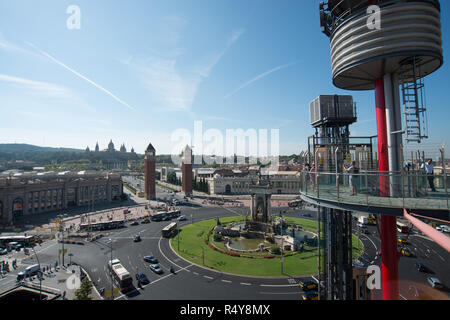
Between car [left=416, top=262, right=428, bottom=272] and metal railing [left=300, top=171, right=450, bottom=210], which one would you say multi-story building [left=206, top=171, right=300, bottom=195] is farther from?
metal railing [left=300, top=171, right=450, bottom=210]

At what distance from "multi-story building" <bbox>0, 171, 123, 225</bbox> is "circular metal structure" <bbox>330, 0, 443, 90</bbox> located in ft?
228

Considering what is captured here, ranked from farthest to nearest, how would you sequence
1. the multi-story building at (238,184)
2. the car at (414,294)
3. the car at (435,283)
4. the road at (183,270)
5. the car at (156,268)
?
the multi-story building at (238,184) → the car at (156,268) → the car at (435,283) → the road at (183,270) → the car at (414,294)

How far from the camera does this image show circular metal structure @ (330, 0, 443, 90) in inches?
336

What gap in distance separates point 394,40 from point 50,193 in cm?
7729

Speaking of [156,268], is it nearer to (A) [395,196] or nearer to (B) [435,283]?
(A) [395,196]

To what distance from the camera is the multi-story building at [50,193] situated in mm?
52497

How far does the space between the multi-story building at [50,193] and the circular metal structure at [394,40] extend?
2739 inches

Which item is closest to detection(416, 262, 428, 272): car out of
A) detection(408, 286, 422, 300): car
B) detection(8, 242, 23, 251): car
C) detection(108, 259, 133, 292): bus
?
detection(408, 286, 422, 300): car

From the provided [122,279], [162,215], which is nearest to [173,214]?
[162,215]

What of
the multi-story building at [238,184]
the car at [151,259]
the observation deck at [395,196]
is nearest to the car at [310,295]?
the observation deck at [395,196]

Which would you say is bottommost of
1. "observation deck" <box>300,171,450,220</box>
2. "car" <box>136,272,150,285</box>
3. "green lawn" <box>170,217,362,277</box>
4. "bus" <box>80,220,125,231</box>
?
"green lawn" <box>170,217,362,277</box>

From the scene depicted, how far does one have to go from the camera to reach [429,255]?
3019 centimetres

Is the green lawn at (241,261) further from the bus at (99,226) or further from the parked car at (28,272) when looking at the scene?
the parked car at (28,272)
